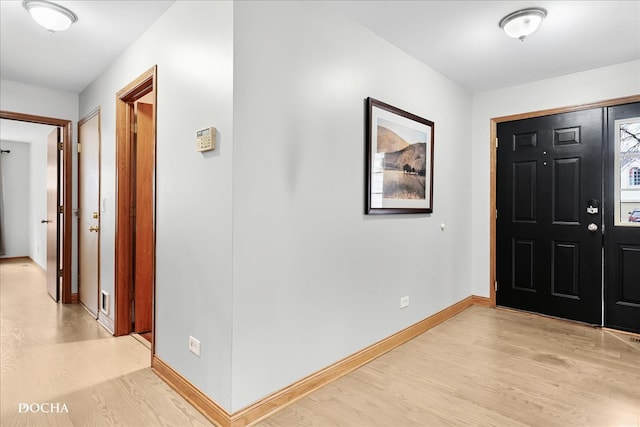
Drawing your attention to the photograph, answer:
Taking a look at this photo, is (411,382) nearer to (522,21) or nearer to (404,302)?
(404,302)

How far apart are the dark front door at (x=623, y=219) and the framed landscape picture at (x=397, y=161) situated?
1.67 m

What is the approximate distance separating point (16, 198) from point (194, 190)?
7.48 meters

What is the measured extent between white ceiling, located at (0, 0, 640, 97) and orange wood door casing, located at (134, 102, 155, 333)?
63 cm

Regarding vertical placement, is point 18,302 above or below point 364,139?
below

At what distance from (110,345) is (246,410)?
166cm

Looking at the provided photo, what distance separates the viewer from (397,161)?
9.37 ft

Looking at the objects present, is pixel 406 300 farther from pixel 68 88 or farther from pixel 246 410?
pixel 68 88

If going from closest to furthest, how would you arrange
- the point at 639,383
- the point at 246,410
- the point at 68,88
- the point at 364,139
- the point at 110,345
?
the point at 246,410
the point at 639,383
the point at 364,139
the point at 110,345
the point at 68,88

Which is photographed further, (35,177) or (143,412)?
(35,177)

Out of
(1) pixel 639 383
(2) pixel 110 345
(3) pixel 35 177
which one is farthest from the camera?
(3) pixel 35 177

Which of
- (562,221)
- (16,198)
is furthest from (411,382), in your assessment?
(16,198)

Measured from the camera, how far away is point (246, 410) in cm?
183

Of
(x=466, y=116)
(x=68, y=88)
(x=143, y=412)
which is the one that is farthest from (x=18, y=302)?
(x=466, y=116)

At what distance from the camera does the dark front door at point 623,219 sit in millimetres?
3178
